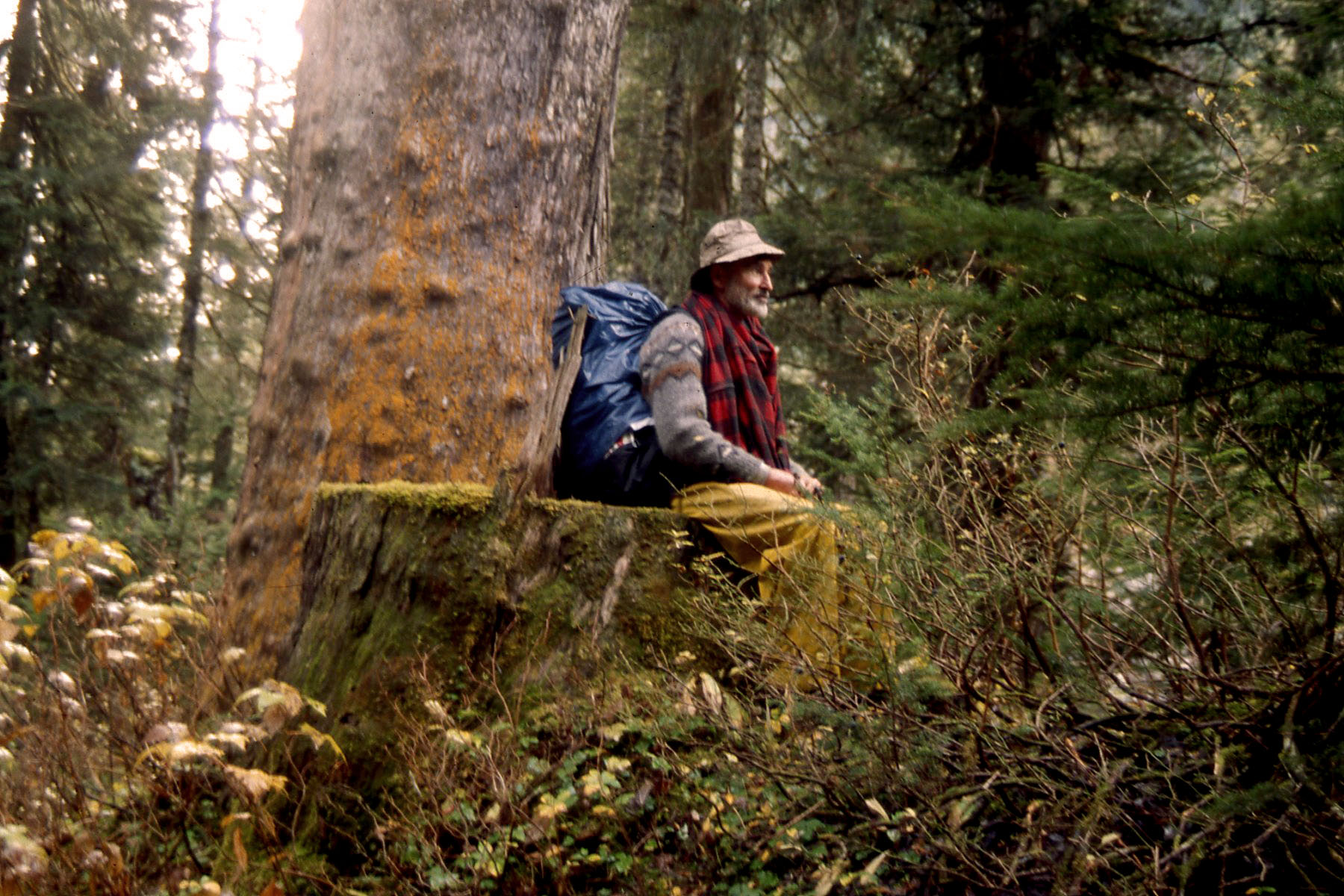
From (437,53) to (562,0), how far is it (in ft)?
2.22

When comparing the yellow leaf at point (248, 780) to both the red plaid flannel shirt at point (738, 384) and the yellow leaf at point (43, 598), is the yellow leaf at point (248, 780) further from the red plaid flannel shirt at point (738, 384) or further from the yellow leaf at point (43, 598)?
the red plaid flannel shirt at point (738, 384)

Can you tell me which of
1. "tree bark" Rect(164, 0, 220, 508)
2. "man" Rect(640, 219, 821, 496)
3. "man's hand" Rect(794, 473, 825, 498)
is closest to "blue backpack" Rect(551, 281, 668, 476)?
"man" Rect(640, 219, 821, 496)

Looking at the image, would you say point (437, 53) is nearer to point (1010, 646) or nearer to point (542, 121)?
point (542, 121)

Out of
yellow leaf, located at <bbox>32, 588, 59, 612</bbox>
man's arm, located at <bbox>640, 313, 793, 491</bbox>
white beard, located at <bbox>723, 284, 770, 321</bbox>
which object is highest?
white beard, located at <bbox>723, 284, 770, 321</bbox>

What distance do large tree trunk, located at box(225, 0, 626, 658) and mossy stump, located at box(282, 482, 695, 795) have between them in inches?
31.1

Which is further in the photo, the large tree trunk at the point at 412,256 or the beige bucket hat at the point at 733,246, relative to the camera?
the beige bucket hat at the point at 733,246

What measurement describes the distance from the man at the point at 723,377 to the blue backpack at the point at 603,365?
11 cm

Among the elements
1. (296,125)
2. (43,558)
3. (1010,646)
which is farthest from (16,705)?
(1010,646)

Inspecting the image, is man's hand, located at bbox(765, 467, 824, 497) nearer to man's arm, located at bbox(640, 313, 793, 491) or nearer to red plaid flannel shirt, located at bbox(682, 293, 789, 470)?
man's arm, located at bbox(640, 313, 793, 491)

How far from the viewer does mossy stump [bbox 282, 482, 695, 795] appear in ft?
11.6

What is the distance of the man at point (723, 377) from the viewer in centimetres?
417

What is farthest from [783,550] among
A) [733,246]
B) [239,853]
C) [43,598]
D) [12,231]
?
[12,231]

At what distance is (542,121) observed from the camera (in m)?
4.98

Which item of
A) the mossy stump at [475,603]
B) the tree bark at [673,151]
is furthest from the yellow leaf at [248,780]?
the tree bark at [673,151]
